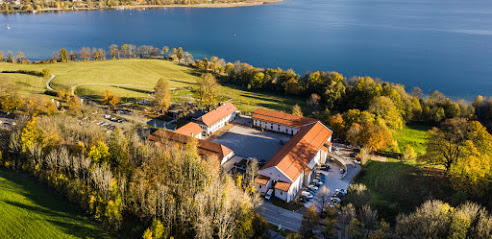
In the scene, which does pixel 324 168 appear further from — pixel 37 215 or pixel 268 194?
pixel 37 215

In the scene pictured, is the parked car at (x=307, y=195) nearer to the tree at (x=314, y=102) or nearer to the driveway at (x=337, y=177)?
the driveway at (x=337, y=177)

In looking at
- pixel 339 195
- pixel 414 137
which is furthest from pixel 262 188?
pixel 414 137

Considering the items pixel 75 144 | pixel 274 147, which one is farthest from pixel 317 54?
pixel 75 144

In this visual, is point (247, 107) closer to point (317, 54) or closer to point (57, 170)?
point (57, 170)

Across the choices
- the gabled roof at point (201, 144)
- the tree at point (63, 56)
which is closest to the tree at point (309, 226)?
the gabled roof at point (201, 144)

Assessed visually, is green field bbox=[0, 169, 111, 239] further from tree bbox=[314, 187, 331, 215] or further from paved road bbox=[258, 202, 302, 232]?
tree bbox=[314, 187, 331, 215]

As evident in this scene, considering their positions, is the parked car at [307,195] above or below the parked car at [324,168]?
below

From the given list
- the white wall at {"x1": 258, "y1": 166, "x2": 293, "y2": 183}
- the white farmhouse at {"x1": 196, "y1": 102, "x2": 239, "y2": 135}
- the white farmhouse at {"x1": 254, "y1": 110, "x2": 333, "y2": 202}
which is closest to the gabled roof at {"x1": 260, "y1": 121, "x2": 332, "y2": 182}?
the white farmhouse at {"x1": 254, "y1": 110, "x2": 333, "y2": 202}
